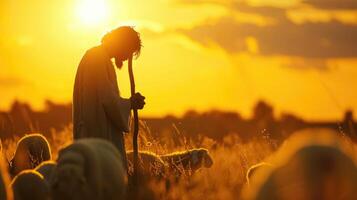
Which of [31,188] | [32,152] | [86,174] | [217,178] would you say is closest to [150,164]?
[32,152]

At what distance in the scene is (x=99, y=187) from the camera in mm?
10508

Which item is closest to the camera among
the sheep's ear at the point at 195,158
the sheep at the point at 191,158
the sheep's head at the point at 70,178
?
the sheep's head at the point at 70,178

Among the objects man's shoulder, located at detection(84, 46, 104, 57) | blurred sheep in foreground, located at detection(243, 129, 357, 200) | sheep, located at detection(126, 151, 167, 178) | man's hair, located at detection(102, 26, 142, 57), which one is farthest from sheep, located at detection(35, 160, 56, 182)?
blurred sheep in foreground, located at detection(243, 129, 357, 200)

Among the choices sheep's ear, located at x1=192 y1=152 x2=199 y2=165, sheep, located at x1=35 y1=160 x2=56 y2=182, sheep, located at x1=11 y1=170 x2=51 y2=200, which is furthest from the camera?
sheep's ear, located at x1=192 y1=152 x2=199 y2=165

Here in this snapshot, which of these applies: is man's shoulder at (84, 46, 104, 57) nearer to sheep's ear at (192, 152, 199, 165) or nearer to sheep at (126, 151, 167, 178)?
sheep at (126, 151, 167, 178)

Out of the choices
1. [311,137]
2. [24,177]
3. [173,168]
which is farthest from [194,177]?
[311,137]

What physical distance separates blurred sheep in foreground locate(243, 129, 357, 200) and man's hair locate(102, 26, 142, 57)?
21.3ft

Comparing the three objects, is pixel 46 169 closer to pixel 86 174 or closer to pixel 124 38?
pixel 86 174

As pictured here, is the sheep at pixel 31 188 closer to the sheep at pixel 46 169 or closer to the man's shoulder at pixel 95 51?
the sheep at pixel 46 169

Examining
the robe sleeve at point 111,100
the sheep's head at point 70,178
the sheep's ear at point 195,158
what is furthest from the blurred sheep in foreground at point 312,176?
the sheep's ear at point 195,158

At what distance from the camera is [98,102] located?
14359 mm

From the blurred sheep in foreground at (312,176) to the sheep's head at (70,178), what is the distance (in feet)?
8.44

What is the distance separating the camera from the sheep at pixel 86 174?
10.3 meters

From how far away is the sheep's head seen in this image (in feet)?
33.6
